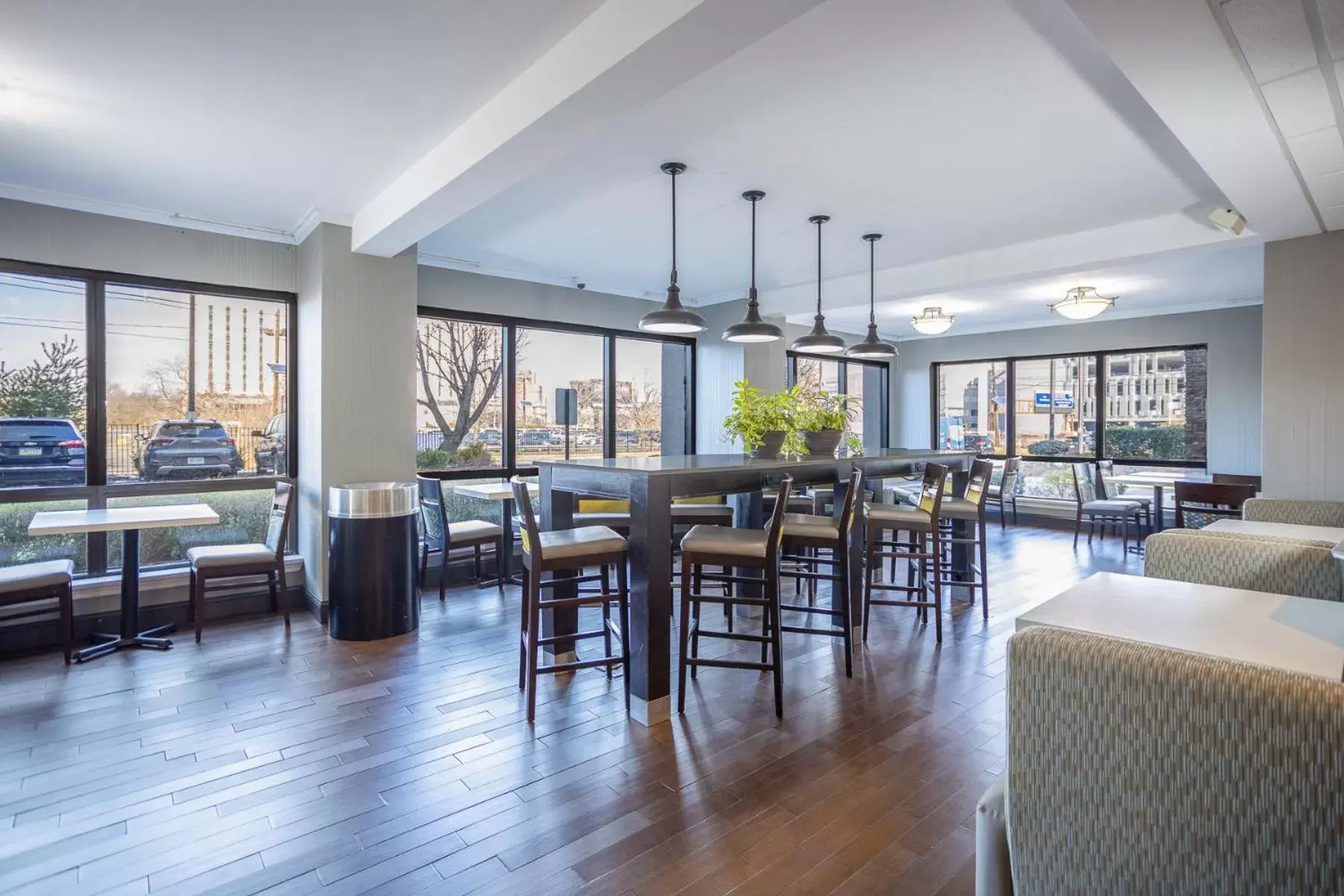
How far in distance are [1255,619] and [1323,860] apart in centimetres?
71

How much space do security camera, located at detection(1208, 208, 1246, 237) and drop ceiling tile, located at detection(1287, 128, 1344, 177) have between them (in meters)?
0.69

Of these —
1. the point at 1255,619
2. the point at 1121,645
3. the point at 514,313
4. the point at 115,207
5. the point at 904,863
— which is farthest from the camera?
the point at 514,313

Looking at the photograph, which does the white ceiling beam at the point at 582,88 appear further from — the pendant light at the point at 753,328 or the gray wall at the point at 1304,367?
the gray wall at the point at 1304,367

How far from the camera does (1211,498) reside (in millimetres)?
5508

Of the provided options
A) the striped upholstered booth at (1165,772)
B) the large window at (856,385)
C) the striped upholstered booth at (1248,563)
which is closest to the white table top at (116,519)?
the striped upholstered booth at (1165,772)

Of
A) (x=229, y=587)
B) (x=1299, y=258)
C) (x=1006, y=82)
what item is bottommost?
(x=229, y=587)

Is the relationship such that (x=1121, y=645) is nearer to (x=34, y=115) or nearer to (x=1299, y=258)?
(x=34, y=115)

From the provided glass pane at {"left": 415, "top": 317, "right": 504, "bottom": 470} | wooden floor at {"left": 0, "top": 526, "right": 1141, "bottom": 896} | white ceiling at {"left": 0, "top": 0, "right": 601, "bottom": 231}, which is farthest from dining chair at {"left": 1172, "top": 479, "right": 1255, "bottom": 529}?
white ceiling at {"left": 0, "top": 0, "right": 601, "bottom": 231}

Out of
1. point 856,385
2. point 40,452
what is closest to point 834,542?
point 40,452

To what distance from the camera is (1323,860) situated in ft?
2.97

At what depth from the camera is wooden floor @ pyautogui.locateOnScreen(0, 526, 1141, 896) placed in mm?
1929

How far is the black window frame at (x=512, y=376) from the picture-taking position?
570 cm

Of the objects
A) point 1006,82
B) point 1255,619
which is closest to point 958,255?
point 1006,82

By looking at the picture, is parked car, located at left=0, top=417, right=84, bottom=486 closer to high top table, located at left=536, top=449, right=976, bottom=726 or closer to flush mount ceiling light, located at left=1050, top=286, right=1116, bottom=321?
high top table, located at left=536, top=449, right=976, bottom=726
